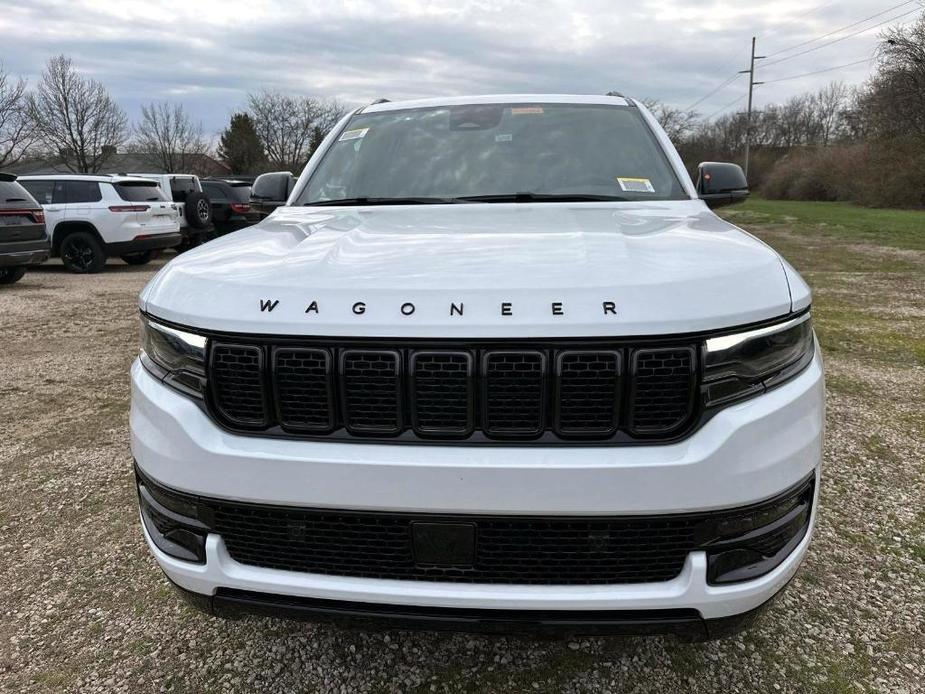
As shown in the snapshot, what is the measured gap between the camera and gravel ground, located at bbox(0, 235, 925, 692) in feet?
7.27

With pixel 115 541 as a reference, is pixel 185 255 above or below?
above

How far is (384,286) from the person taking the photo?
5.68 feet

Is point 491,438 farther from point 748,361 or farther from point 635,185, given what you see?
point 635,185

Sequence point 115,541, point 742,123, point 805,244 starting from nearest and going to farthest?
1. point 115,541
2. point 805,244
3. point 742,123

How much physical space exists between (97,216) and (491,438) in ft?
42.8

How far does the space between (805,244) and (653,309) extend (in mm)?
17848

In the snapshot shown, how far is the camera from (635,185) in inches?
118

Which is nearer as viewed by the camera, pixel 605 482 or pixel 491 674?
pixel 605 482

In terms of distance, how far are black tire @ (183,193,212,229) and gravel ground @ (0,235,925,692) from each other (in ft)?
36.8

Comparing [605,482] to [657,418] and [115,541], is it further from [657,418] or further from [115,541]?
[115,541]

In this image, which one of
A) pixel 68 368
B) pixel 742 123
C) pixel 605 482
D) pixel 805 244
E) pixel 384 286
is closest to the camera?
pixel 605 482

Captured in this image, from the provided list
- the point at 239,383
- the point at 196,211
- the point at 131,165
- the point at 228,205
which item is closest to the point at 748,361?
the point at 239,383

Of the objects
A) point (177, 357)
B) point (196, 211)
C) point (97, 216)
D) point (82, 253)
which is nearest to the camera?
point (177, 357)

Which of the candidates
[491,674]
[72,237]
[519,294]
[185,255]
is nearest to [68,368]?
[185,255]
